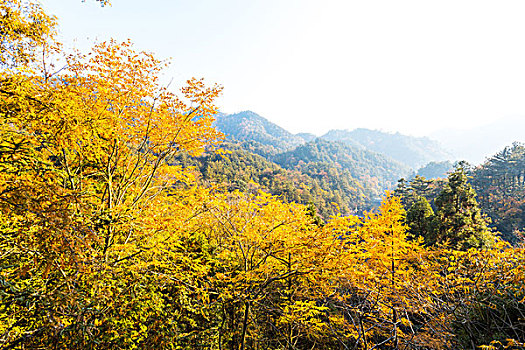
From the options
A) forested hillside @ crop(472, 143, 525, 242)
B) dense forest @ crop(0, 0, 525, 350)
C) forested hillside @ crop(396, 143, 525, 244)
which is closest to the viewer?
dense forest @ crop(0, 0, 525, 350)

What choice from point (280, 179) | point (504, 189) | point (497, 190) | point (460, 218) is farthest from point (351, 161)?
point (460, 218)

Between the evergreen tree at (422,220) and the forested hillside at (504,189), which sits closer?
the evergreen tree at (422,220)

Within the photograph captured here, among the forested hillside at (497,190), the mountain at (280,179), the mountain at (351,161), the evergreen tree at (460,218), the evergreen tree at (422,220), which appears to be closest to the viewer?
the evergreen tree at (460,218)

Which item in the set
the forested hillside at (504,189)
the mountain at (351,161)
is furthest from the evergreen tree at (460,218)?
the mountain at (351,161)

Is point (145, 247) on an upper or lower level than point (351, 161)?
lower

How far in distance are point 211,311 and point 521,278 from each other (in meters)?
5.93

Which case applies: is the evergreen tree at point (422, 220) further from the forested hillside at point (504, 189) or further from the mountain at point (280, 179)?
the forested hillside at point (504, 189)

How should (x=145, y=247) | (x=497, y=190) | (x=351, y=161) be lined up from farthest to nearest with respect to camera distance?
(x=351, y=161) → (x=497, y=190) → (x=145, y=247)

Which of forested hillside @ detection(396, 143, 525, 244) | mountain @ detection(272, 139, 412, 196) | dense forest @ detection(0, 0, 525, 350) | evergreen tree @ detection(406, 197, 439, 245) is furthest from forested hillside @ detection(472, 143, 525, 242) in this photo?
mountain @ detection(272, 139, 412, 196)

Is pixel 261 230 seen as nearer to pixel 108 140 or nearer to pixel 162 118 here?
pixel 162 118

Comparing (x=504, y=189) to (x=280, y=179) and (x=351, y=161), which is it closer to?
(x=280, y=179)

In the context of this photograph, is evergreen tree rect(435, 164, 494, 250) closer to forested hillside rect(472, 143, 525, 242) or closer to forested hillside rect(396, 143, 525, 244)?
forested hillside rect(396, 143, 525, 244)

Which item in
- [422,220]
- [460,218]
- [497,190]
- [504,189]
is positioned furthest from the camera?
[497,190]

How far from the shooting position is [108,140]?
5.52 m
